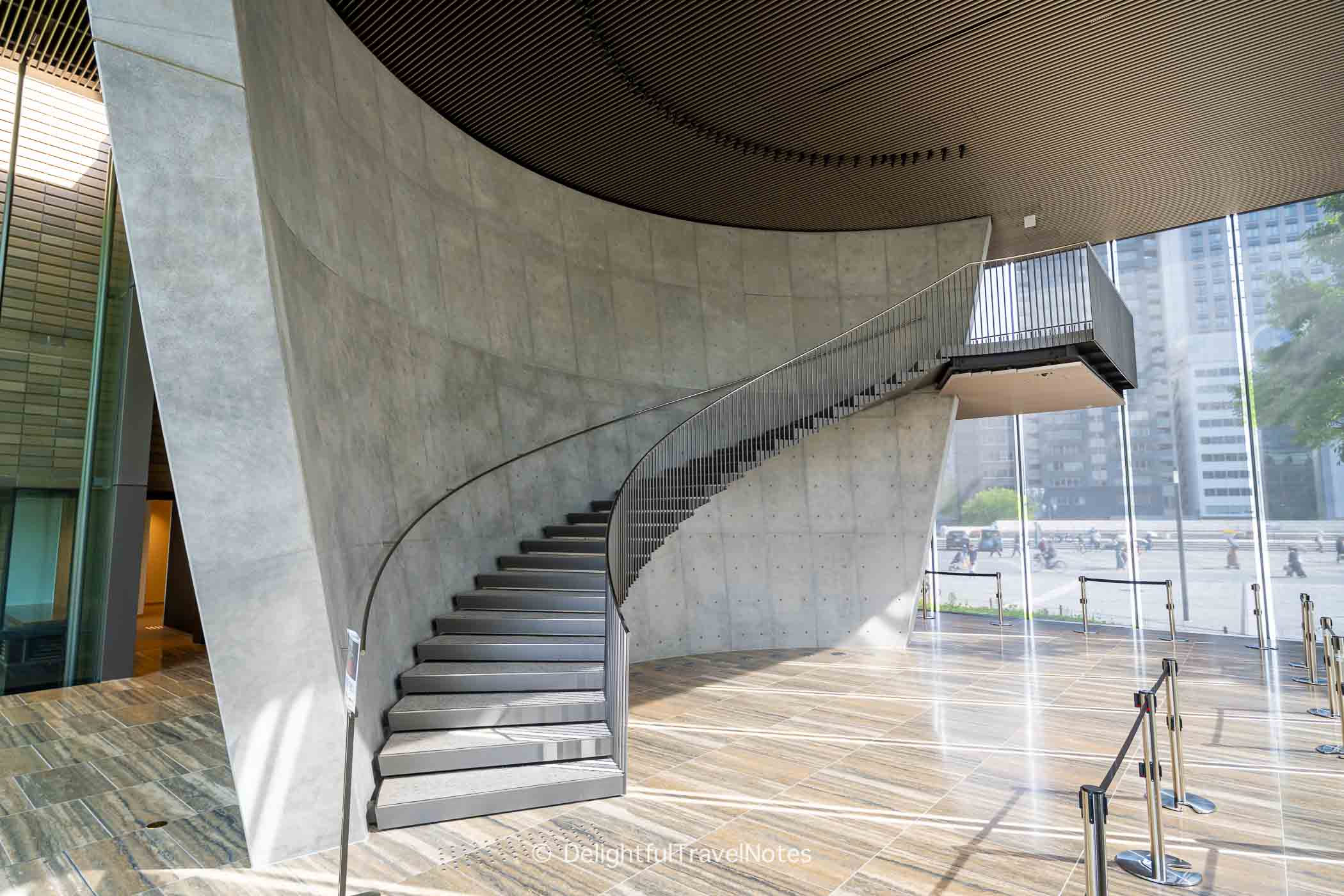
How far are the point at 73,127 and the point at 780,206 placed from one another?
9.19 meters

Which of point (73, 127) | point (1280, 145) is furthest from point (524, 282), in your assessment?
point (1280, 145)

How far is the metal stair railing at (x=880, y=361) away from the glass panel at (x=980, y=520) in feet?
12.5

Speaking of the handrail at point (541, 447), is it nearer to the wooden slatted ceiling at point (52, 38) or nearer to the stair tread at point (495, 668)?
the stair tread at point (495, 668)

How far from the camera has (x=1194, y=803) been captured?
5.08 metres

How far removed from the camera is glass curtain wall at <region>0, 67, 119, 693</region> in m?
8.66

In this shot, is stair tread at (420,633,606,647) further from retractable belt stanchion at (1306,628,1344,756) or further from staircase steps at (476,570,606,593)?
retractable belt stanchion at (1306,628,1344,756)

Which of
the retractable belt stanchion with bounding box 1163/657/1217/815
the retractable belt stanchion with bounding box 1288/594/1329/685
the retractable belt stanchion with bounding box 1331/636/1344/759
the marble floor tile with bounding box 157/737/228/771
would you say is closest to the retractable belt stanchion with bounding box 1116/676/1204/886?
the retractable belt stanchion with bounding box 1163/657/1217/815

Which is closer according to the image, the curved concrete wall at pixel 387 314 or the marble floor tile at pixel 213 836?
the curved concrete wall at pixel 387 314

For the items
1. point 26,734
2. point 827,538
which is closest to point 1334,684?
point 827,538

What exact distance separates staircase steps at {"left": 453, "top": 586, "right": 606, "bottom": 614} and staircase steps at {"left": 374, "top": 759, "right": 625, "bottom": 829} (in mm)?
1973

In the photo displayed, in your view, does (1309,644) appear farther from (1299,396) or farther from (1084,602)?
(1299,396)

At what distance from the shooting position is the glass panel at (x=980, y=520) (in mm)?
14891

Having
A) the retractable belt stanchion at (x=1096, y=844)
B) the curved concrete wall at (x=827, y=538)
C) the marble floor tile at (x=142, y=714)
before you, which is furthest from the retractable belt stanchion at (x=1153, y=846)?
the marble floor tile at (x=142, y=714)

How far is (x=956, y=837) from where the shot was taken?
4.68m
